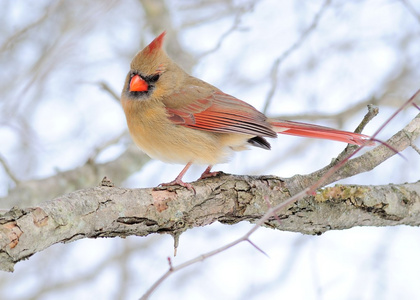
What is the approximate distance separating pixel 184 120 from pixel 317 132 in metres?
0.71

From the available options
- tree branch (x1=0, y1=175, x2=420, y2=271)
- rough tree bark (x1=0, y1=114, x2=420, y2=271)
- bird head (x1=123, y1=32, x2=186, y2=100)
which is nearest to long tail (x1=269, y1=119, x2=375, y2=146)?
rough tree bark (x1=0, y1=114, x2=420, y2=271)

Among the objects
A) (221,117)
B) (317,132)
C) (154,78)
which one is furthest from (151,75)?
(317,132)

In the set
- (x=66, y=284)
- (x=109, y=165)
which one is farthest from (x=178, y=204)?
(x=66, y=284)

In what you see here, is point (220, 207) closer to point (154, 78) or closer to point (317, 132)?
point (317, 132)

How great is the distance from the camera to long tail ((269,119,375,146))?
263cm

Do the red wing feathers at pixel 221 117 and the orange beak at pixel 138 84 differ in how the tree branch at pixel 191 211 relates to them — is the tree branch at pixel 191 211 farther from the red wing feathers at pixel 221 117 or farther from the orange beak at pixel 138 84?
the orange beak at pixel 138 84

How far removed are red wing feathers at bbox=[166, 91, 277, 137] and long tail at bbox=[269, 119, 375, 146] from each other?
0.30ft

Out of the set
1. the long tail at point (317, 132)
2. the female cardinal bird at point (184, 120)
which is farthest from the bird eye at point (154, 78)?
the long tail at point (317, 132)

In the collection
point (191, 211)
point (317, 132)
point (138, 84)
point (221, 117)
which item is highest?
point (138, 84)

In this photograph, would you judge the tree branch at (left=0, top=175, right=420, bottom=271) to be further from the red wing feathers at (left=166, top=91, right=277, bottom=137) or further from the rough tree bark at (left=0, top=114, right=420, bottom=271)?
the red wing feathers at (left=166, top=91, right=277, bottom=137)

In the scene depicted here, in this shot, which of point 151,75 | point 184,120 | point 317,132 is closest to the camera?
point 317,132

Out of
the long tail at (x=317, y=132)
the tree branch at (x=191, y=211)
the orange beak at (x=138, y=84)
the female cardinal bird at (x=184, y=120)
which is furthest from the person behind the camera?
the orange beak at (x=138, y=84)

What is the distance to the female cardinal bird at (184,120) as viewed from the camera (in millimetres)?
2963

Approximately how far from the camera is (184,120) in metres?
3.05
